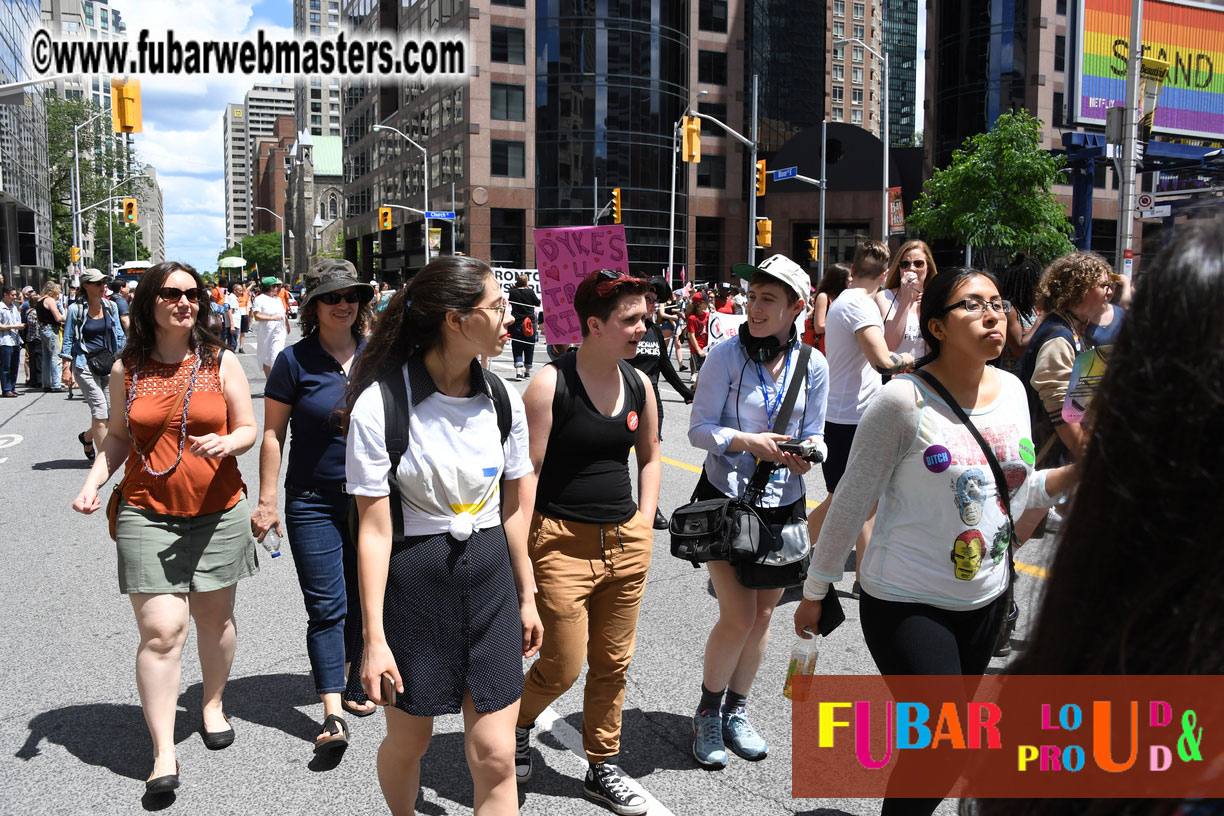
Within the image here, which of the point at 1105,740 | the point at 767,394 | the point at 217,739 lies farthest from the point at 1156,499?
the point at 217,739

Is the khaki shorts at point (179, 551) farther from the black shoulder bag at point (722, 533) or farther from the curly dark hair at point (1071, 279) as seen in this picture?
the curly dark hair at point (1071, 279)

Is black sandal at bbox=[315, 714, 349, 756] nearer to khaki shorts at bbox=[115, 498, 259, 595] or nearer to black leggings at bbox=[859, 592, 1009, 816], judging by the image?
khaki shorts at bbox=[115, 498, 259, 595]

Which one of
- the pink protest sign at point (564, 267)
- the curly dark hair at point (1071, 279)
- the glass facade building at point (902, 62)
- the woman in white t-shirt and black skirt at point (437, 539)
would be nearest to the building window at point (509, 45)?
the pink protest sign at point (564, 267)

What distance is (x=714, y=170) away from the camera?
A: 2525 inches

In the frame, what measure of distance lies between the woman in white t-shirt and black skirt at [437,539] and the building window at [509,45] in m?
60.2

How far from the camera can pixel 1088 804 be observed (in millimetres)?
1206

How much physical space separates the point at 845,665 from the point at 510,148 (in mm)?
57582

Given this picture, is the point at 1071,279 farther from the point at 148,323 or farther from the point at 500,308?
the point at 148,323

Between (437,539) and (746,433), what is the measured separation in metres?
1.56

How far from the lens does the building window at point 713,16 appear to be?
64312 mm

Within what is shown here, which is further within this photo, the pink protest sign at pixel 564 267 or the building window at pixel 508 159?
the building window at pixel 508 159

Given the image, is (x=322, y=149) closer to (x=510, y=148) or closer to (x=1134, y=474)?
(x=510, y=148)

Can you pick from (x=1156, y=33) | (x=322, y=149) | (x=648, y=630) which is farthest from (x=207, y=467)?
(x=322, y=149)

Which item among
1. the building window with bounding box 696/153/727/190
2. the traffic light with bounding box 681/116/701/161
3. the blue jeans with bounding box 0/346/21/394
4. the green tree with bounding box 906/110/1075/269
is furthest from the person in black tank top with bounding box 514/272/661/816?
the building window with bounding box 696/153/727/190
